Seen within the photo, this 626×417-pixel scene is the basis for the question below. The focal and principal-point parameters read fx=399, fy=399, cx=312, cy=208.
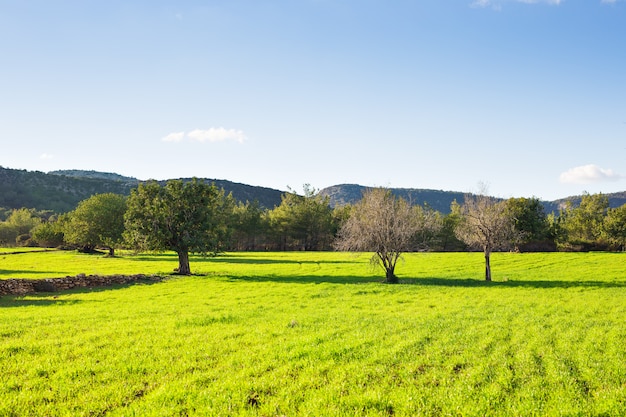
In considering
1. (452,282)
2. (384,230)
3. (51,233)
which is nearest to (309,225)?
(51,233)

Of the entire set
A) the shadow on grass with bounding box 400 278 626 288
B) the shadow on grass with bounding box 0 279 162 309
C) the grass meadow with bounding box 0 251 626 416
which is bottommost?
the shadow on grass with bounding box 400 278 626 288

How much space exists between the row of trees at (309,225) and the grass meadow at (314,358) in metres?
14.4

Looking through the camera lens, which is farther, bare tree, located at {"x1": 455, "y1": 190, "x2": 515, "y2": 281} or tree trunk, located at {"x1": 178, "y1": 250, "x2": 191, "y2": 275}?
tree trunk, located at {"x1": 178, "y1": 250, "x2": 191, "y2": 275}

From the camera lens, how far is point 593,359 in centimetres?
1321

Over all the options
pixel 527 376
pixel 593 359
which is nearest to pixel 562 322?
pixel 593 359

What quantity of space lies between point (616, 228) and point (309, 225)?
81.3 metres

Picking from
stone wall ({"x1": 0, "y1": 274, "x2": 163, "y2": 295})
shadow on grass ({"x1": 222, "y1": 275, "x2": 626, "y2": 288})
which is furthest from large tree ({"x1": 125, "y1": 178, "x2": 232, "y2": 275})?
shadow on grass ({"x1": 222, "y1": 275, "x2": 626, "y2": 288})

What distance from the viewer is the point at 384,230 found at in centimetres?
3969

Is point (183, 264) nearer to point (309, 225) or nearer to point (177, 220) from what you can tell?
point (177, 220)

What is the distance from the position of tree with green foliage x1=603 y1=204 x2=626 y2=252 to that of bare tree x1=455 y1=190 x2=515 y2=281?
6665 cm

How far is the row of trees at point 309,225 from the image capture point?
4091cm

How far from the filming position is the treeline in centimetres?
7700

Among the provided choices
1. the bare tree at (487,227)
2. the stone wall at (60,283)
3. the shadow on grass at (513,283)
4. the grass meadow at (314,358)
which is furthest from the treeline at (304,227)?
the grass meadow at (314,358)

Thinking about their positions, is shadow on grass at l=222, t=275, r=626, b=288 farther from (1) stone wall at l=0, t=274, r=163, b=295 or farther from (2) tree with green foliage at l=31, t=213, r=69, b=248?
(2) tree with green foliage at l=31, t=213, r=69, b=248
